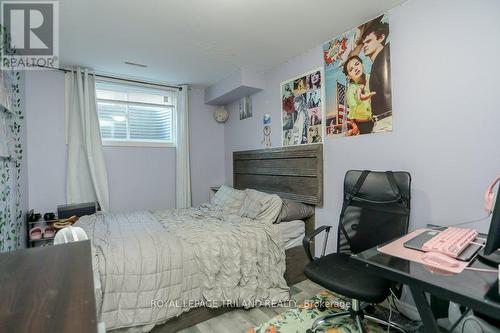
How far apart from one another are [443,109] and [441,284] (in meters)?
1.31

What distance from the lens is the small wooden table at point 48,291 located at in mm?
565

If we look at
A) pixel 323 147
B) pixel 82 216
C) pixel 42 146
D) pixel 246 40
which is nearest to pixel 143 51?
pixel 246 40

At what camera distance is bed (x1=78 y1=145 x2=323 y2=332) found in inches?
65.4

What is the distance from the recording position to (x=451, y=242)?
3.94 ft

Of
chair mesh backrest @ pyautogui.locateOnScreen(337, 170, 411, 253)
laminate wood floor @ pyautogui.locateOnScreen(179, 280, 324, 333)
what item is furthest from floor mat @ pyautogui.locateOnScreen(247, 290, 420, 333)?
chair mesh backrest @ pyautogui.locateOnScreen(337, 170, 411, 253)

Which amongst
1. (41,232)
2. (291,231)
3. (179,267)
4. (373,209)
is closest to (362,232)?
(373,209)

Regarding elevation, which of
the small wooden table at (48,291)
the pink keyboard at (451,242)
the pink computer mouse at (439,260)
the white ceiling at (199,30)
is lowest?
the pink computer mouse at (439,260)

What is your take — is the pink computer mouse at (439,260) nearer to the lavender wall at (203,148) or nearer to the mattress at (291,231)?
the mattress at (291,231)

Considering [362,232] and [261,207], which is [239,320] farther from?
[362,232]

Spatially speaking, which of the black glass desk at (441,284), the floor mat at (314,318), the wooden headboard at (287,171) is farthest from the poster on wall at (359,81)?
the floor mat at (314,318)

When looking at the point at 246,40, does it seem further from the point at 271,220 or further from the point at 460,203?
the point at 460,203

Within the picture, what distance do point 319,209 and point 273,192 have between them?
2.20 feet

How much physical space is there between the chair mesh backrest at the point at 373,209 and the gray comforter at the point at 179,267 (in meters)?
0.67

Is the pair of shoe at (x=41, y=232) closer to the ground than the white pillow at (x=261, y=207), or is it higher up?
closer to the ground
